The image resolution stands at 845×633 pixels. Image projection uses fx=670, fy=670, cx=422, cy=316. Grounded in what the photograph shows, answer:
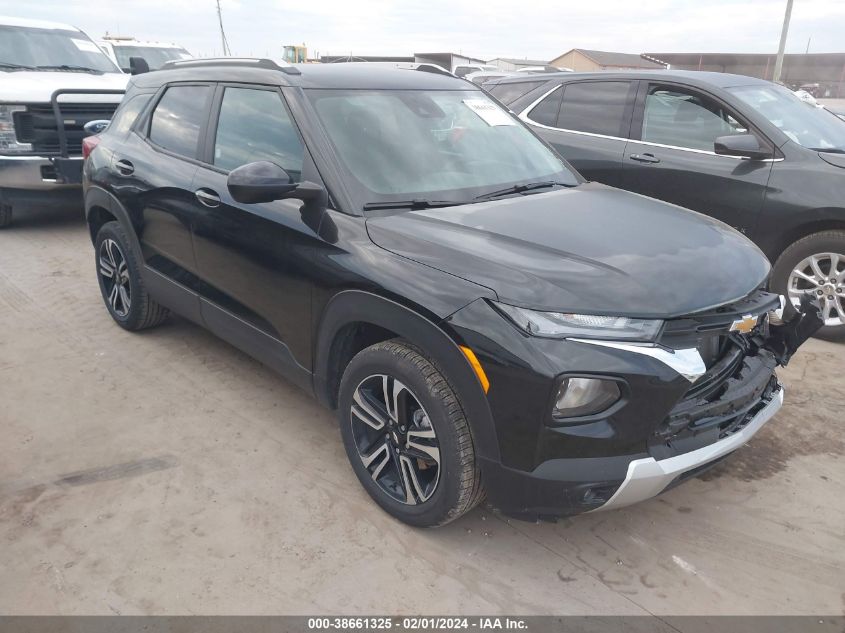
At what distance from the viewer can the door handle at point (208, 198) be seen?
11.4 feet

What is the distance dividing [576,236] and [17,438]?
2.96 meters

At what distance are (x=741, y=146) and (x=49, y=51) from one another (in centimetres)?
791

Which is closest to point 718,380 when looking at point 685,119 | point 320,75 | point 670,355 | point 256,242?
point 670,355

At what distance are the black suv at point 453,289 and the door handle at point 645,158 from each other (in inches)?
70.8

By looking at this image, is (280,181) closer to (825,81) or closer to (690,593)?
(690,593)

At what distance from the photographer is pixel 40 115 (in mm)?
7008

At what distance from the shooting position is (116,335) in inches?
187

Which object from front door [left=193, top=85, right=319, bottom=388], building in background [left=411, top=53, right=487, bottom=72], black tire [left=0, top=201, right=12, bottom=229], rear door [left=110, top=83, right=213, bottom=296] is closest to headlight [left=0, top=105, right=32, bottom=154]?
black tire [left=0, top=201, right=12, bottom=229]

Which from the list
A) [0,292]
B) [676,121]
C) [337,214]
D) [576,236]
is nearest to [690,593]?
[576,236]

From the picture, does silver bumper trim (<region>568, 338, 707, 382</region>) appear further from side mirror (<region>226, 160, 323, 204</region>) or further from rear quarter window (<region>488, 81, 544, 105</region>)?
rear quarter window (<region>488, 81, 544, 105</region>)

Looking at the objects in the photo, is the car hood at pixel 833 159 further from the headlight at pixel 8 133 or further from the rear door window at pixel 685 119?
the headlight at pixel 8 133

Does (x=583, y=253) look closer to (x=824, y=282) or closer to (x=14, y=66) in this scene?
(x=824, y=282)

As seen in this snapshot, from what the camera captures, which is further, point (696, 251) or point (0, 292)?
point (0, 292)

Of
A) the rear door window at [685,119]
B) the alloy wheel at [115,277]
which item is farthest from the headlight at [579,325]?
the rear door window at [685,119]
